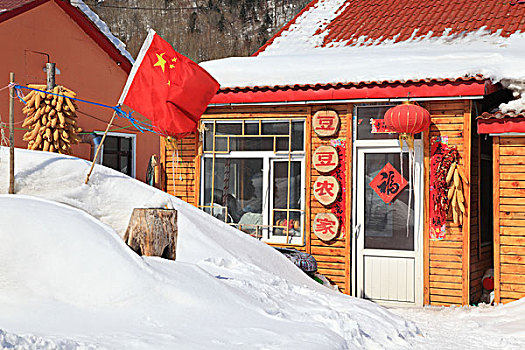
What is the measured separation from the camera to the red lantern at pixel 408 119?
832 centimetres

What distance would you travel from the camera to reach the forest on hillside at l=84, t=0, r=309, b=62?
40.5m

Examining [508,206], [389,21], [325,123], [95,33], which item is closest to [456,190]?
[508,206]

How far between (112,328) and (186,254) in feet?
8.67

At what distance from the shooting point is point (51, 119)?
7.35 metres

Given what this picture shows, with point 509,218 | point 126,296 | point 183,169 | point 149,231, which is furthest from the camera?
point 183,169

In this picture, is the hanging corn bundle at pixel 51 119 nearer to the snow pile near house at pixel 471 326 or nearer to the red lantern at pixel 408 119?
the red lantern at pixel 408 119

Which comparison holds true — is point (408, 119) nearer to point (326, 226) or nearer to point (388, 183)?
point (388, 183)

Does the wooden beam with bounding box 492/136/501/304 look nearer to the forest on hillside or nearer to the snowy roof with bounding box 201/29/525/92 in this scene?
the snowy roof with bounding box 201/29/525/92

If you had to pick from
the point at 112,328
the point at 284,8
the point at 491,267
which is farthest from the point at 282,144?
the point at 284,8

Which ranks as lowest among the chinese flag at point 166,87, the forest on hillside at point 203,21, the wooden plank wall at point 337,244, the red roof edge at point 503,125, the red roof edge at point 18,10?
the wooden plank wall at point 337,244

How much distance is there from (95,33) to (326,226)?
30.5 ft

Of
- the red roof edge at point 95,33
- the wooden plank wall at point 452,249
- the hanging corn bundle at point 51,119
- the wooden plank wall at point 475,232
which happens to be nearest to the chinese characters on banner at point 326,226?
the wooden plank wall at point 452,249

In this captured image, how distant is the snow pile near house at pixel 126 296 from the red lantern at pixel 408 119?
8.86 ft

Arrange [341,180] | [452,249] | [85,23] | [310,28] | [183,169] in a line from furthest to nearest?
[85,23], [310,28], [183,169], [341,180], [452,249]
